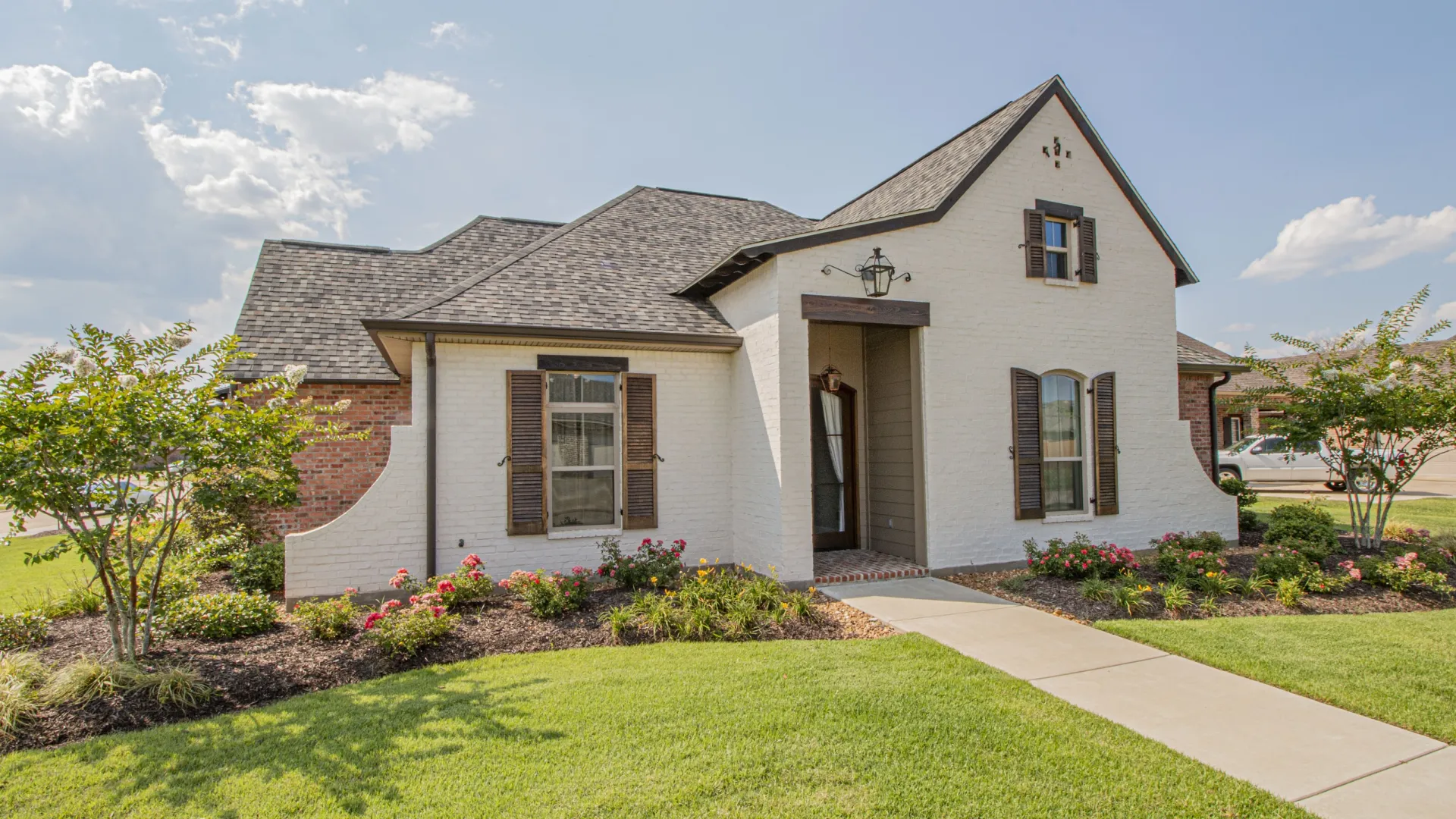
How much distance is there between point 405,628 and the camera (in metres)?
5.57

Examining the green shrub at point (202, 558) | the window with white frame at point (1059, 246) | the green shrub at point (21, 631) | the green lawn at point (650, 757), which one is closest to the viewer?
the green lawn at point (650, 757)

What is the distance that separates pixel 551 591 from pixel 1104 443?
24.8 feet

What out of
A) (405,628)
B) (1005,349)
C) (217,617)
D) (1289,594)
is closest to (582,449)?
(405,628)

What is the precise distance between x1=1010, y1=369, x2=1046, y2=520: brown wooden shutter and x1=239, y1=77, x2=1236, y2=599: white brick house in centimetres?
4

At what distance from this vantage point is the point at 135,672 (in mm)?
4930

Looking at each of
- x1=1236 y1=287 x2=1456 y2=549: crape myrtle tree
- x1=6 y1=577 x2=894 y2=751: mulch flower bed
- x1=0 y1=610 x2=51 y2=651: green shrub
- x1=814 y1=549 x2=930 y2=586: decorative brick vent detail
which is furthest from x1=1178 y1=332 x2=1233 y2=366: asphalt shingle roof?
x1=0 y1=610 x2=51 y2=651: green shrub

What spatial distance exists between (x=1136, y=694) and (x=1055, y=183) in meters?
7.20

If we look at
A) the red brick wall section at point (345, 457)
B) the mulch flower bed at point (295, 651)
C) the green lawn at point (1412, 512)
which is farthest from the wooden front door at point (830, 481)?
the green lawn at point (1412, 512)

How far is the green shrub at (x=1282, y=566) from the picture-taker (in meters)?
7.64

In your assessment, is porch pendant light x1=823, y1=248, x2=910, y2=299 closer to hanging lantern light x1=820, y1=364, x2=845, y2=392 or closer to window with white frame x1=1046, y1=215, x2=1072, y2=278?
hanging lantern light x1=820, y1=364, x2=845, y2=392

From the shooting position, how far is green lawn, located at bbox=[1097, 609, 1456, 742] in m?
4.45

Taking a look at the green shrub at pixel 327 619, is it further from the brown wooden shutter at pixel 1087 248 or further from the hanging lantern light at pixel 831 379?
the brown wooden shutter at pixel 1087 248

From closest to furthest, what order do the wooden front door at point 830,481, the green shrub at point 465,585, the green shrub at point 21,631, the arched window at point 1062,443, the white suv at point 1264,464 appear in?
1. the green shrub at point 21,631
2. the green shrub at point 465,585
3. the arched window at point 1062,443
4. the wooden front door at point 830,481
5. the white suv at point 1264,464

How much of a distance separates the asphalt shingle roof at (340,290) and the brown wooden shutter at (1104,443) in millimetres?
9640
